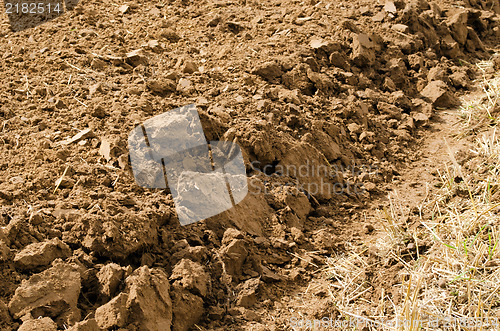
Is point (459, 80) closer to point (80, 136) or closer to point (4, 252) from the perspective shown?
point (80, 136)

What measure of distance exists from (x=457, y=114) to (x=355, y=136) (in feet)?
3.65

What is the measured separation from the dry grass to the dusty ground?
109 mm

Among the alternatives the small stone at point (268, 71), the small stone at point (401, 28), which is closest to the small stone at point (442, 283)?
the small stone at point (268, 71)

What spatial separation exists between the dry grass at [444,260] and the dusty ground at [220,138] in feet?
0.36

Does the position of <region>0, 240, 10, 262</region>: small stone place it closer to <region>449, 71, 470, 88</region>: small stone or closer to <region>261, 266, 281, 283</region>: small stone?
<region>261, 266, 281, 283</region>: small stone

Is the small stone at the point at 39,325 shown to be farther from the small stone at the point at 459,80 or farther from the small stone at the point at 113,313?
the small stone at the point at 459,80

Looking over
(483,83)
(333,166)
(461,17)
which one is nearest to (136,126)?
(333,166)

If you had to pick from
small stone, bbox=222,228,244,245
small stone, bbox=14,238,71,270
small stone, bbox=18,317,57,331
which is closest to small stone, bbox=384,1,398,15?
small stone, bbox=222,228,244,245

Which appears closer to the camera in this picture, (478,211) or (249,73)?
(478,211)

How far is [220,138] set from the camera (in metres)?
3.70

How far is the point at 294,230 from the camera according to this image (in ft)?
11.4

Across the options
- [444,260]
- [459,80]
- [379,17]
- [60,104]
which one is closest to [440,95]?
[459,80]

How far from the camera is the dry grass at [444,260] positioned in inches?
105

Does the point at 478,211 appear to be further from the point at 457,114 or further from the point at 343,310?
the point at 457,114
